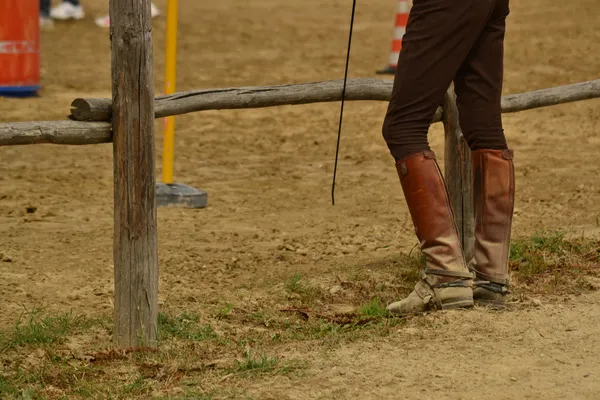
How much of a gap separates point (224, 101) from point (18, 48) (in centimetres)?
503

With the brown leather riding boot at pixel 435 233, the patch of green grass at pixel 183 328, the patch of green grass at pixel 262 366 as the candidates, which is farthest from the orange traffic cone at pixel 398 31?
the patch of green grass at pixel 262 366

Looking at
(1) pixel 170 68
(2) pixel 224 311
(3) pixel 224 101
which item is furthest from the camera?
(1) pixel 170 68

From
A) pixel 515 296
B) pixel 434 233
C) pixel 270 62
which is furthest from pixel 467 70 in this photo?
pixel 270 62

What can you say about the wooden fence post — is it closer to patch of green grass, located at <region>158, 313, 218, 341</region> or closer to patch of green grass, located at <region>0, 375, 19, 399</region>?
patch of green grass, located at <region>158, 313, 218, 341</region>

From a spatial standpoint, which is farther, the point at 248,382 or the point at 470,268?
the point at 470,268

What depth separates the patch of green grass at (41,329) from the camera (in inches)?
166

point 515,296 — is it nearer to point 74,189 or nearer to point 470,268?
point 470,268

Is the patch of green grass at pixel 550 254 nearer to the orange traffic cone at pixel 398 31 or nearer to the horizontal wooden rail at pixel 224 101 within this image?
the horizontal wooden rail at pixel 224 101

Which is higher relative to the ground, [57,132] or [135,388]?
[57,132]

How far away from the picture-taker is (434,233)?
437 cm

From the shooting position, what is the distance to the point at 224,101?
4891mm

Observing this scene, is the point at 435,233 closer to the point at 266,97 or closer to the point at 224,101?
the point at 266,97

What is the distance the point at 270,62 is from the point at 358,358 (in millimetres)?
7378

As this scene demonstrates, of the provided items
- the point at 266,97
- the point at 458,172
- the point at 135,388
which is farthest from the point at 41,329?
the point at 458,172
